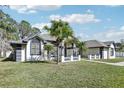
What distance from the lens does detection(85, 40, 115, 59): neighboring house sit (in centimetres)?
3473

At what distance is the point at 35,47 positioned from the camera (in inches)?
1022

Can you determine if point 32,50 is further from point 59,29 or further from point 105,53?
point 105,53

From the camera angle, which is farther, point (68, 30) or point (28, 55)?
point (28, 55)

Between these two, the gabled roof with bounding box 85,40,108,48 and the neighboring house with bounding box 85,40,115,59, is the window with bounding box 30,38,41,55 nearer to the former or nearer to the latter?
the neighboring house with bounding box 85,40,115,59

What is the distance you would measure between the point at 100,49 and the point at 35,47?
11.8 m

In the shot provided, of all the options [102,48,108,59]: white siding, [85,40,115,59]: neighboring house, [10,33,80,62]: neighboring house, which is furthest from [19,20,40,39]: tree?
[10,33,80,62]: neighboring house

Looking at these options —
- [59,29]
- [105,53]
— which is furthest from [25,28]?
[59,29]

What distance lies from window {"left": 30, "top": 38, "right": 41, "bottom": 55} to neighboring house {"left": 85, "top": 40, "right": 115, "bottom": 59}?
10.0 metres
